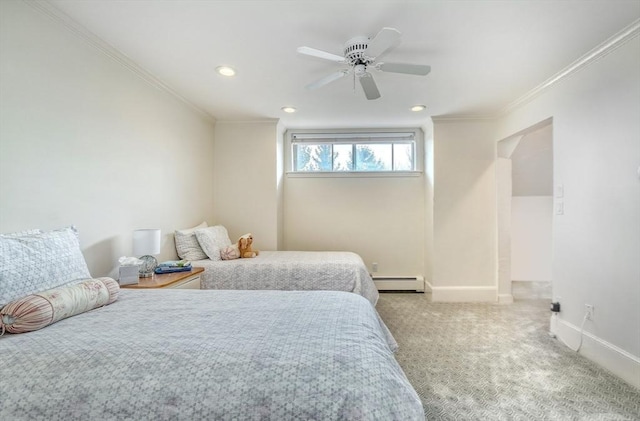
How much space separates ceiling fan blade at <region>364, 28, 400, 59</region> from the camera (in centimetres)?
170

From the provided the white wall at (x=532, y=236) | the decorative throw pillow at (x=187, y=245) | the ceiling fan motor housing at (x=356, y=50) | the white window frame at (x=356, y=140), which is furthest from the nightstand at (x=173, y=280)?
the white wall at (x=532, y=236)

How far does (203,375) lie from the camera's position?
0.93 metres

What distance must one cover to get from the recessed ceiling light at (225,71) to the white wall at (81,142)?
71cm

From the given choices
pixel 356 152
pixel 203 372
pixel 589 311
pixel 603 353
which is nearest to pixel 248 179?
pixel 356 152

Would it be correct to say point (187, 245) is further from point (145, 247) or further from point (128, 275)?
point (128, 275)

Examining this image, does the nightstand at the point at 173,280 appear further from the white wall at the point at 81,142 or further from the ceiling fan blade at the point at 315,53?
the ceiling fan blade at the point at 315,53

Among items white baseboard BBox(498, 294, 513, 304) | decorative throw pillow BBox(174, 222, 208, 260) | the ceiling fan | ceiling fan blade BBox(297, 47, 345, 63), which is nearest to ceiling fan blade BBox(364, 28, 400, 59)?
the ceiling fan

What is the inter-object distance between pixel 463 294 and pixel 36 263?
420 cm

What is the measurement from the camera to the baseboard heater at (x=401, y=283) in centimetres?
444

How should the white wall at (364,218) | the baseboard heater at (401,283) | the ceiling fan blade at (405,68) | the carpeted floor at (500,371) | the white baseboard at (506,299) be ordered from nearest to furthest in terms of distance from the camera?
the carpeted floor at (500,371) < the ceiling fan blade at (405,68) < the white baseboard at (506,299) < the baseboard heater at (401,283) < the white wall at (364,218)

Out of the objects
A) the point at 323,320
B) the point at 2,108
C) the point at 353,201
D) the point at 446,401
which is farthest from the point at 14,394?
the point at 353,201

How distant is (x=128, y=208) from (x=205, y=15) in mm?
1643

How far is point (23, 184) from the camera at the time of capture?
169 cm

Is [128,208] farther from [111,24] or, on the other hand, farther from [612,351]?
[612,351]
